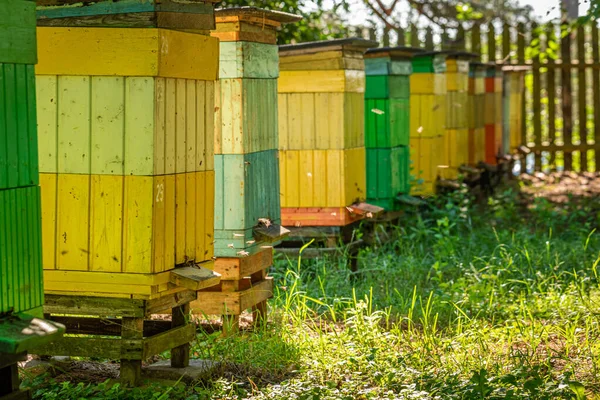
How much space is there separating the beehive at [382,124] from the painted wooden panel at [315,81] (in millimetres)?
1225

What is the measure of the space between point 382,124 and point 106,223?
4.45 meters

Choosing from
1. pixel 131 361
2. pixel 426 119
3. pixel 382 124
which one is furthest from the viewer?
pixel 426 119

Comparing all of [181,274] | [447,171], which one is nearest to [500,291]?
[181,274]

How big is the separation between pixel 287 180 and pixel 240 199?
1854 millimetres

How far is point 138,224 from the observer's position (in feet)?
15.7

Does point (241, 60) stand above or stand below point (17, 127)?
above

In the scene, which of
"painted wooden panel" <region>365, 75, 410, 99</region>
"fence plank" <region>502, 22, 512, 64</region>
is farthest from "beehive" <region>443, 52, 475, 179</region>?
"fence plank" <region>502, 22, 512, 64</region>

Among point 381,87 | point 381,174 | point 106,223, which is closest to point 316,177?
point 381,174

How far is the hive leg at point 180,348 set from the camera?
17.1 feet

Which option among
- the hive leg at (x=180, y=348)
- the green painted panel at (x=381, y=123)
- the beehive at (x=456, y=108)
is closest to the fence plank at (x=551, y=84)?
the beehive at (x=456, y=108)

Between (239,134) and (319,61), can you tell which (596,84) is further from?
(239,134)

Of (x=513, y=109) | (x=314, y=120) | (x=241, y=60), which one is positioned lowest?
(x=314, y=120)

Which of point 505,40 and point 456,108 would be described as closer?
point 456,108

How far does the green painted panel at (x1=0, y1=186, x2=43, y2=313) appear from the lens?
3.96m
